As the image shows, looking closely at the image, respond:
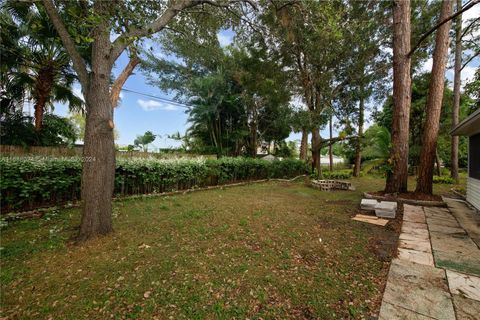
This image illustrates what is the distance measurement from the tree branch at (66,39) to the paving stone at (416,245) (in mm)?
5433

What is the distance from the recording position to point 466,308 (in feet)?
6.19

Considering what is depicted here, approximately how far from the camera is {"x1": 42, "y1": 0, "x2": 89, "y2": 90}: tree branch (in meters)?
2.88

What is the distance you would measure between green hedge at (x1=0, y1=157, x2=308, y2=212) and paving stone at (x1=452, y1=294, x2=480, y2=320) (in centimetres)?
667

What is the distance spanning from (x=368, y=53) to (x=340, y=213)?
9.16m

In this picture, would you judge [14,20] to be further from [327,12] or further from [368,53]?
[368,53]

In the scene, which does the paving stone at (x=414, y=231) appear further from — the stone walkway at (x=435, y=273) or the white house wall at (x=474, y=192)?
the white house wall at (x=474, y=192)

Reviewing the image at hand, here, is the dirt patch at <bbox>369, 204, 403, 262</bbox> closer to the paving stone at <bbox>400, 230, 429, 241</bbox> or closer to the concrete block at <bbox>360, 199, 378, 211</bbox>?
the paving stone at <bbox>400, 230, 429, 241</bbox>

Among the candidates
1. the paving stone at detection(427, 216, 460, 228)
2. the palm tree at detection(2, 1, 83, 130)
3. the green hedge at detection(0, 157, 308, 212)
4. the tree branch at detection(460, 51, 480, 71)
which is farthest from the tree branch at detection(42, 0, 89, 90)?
the tree branch at detection(460, 51, 480, 71)

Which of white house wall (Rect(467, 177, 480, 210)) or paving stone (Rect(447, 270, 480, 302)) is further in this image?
white house wall (Rect(467, 177, 480, 210))

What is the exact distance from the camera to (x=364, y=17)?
29.8 ft

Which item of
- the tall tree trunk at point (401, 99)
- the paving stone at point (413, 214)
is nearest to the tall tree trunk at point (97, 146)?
the paving stone at point (413, 214)

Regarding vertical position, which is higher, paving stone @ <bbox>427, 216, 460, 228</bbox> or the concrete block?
the concrete block

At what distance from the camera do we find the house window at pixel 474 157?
5.62 meters

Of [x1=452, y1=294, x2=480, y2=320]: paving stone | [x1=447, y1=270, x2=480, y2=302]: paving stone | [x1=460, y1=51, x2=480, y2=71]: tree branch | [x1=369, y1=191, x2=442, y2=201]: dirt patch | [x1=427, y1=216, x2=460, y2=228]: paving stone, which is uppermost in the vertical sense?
[x1=460, y1=51, x2=480, y2=71]: tree branch
